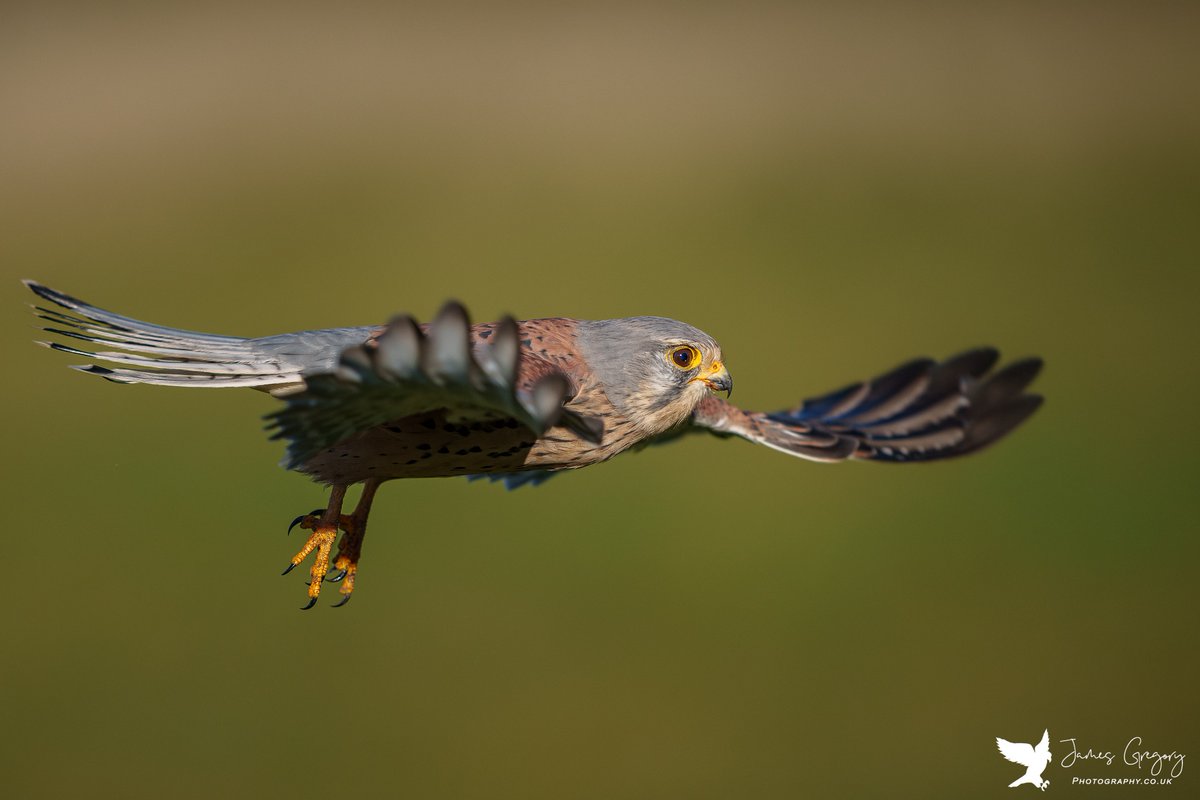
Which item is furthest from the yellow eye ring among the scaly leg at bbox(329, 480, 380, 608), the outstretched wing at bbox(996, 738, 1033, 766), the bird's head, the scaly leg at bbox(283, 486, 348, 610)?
the outstretched wing at bbox(996, 738, 1033, 766)

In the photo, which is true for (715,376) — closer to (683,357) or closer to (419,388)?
(683,357)

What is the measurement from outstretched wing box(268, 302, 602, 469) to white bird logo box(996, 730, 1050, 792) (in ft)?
29.3

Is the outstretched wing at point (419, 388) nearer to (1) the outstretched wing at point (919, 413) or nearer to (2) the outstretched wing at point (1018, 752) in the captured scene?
(1) the outstretched wing at point (919, 413)

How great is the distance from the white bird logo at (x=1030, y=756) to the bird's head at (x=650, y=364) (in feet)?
24.8

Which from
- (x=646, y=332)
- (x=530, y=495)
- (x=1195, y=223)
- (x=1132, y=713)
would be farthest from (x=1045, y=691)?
(x=1195, y=223)

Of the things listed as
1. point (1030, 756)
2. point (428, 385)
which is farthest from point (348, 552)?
point (1030, 756)

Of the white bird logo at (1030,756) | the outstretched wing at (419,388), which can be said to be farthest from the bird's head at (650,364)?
the white bird logo at (1030,756)

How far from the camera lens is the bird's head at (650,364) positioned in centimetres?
527

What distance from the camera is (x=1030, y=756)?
42.0ft

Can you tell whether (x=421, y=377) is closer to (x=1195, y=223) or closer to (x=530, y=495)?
(x=530, y=495)

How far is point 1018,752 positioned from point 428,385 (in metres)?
9.63

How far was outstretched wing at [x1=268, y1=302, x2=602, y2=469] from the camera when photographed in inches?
150

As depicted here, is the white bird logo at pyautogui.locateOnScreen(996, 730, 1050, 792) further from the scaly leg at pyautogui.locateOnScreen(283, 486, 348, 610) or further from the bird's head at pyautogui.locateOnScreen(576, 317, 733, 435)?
the scaly leg at pyautogui.locateOnScreen(283, 486, 348, 610)

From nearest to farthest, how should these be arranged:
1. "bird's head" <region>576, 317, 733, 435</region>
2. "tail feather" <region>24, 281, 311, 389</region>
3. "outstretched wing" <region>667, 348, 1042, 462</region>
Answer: "tail feather" <region>24, 281, 311, 389</region>
"bird's head" <region>576, 317, 733, 435</region>
"outstretched wing" <region>667, 348, 1042, 462</region>
